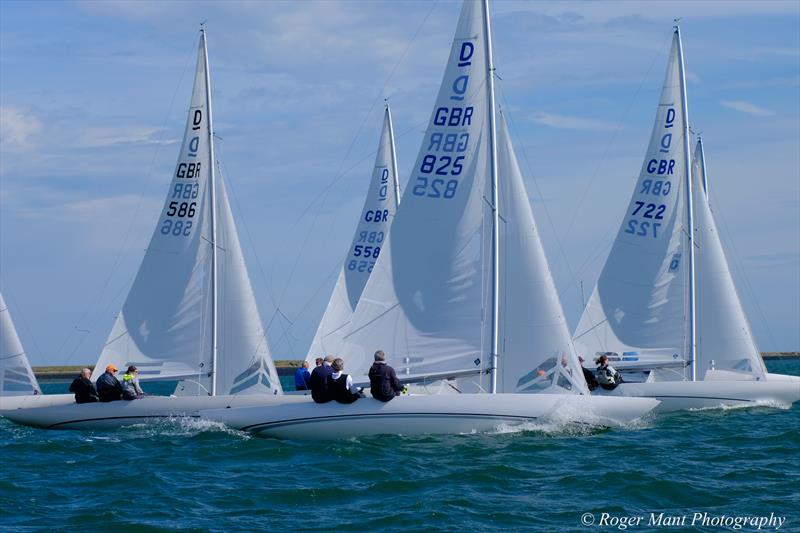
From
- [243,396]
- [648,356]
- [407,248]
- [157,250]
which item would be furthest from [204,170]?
[648,356]

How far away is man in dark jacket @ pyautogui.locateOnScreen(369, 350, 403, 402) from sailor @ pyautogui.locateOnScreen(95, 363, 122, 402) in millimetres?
6529

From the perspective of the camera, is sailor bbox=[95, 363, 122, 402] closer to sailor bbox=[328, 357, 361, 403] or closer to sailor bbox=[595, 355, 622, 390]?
sailor bbox=[328, 357, 361, 403]

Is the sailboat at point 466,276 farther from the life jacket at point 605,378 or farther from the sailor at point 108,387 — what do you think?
the life jacket at point 605,378

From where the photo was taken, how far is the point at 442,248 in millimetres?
20406

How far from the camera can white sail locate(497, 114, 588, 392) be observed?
65.2ft

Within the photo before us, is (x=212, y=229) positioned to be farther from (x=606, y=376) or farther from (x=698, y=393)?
(x=698, y=393)

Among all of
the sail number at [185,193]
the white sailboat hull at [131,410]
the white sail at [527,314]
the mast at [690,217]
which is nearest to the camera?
the white sail at [527,314]

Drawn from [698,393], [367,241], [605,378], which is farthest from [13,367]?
[698,393]

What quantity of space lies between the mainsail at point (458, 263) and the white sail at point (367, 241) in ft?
31.0

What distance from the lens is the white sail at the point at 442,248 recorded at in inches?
799

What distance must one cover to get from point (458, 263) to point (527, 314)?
1.42 metres

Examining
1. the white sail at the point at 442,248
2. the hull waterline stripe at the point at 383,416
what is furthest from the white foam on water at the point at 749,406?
the hull waterline stripe at the point at 383,416

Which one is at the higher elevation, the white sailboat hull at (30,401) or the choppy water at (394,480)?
the white sailboat hull at (30,401)

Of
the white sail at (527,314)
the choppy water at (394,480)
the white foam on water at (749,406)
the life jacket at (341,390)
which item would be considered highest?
the white sail at (527,314)
